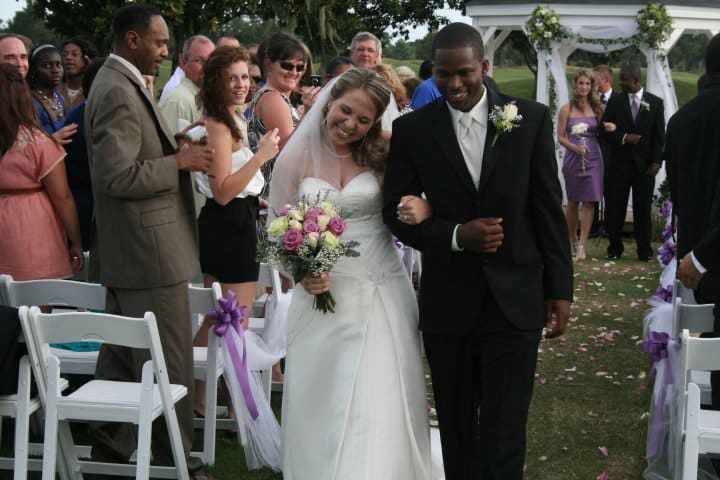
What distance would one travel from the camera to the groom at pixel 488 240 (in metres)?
4.12

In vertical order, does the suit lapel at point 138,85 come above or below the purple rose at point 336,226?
above

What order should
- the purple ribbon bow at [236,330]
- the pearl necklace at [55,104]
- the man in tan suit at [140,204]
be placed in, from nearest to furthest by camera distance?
the man in tan suit at [140,204] → the purple ribbon bow at [236,330] → the pearl necklace at [55,104]

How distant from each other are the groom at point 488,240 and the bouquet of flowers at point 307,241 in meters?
0.31

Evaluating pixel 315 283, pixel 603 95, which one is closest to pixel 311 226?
pixel 315 283

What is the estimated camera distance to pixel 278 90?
6.80 meters

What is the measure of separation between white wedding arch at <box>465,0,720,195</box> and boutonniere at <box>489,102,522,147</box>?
11.9 m

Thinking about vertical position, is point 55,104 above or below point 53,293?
above

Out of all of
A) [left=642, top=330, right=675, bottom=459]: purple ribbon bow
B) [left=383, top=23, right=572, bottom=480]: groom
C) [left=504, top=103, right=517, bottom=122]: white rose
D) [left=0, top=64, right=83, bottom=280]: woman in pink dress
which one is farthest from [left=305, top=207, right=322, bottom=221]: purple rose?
[left=0, top=64, right=83, bottom=280]: woman in pink dress

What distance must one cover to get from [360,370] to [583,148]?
27.5 ft

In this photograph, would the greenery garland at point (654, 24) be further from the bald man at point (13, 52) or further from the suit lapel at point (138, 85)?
the suit lapel at point (138, 85)

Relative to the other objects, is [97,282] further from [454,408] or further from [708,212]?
[708,212]

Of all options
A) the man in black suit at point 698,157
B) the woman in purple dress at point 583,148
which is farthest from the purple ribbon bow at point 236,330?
the woman in purple dress at point 583,148

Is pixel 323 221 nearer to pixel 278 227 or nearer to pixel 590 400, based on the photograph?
pixel 278 227

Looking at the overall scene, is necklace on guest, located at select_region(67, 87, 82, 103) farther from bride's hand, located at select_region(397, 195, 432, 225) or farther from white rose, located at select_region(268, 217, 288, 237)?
bride's hand, located at select_region(397, 195, 432, 225)
